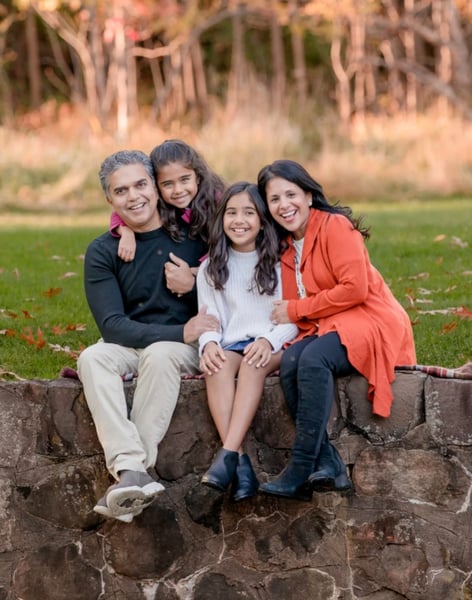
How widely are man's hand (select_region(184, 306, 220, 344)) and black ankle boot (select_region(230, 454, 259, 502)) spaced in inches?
20.9

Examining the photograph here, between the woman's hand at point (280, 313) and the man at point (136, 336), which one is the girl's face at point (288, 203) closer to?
the woman's hand at point (280, 313)

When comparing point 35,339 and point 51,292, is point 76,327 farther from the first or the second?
point 51,292

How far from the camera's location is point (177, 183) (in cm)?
486

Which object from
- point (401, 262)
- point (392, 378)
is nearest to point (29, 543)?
point (392, 378)

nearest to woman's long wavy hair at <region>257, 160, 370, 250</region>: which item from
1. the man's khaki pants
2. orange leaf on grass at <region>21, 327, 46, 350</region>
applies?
the man's khaki pants

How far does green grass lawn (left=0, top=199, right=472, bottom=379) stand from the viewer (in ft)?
18.8

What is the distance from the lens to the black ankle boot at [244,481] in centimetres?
436

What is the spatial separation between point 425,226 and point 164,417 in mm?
6109

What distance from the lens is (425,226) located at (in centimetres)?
1014

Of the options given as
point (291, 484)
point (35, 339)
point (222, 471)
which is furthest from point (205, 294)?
point (35, 339)

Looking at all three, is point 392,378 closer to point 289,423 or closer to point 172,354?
point 289,423

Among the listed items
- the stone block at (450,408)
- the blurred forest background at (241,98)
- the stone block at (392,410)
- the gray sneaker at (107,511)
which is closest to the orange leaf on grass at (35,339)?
the gray sneaker at (107,511)

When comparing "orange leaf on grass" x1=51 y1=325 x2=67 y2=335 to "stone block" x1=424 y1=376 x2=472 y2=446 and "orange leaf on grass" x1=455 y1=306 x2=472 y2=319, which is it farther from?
"stone block" x1=424 y1=376 x2=472 y2=446

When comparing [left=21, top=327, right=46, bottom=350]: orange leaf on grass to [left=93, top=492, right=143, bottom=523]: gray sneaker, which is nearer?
[left=93, top=492, right=143, bottom=523]: gray sneaker
